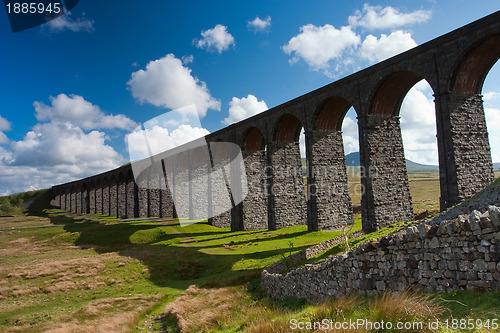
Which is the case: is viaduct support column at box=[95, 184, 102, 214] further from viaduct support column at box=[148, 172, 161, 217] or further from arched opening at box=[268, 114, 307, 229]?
arched opening at box=[268, 114, 307, 229]

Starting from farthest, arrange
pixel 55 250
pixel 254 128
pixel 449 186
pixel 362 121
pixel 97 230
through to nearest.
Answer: pixel 97 230, pixel 254 128, pixel 55 250, pixel 362 121, pixel 449 186

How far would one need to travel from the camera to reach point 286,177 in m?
30.9

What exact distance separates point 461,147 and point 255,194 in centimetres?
2065

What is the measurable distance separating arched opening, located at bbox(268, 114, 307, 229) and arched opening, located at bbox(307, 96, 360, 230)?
426 cm

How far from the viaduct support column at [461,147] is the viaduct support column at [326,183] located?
9.63 metres

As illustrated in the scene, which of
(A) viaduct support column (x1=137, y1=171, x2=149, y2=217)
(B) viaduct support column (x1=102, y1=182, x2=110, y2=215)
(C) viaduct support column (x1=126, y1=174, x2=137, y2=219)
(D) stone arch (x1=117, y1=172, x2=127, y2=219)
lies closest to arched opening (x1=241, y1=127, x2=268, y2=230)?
(A) viaduct support column (x1=137, y1=171, x2=149, y2=217)

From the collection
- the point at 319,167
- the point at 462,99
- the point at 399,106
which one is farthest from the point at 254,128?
the point at 462,99

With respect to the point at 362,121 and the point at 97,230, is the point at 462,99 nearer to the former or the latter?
the point at 362,121

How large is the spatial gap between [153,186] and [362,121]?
42.4m

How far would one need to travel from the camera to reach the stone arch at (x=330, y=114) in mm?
24819

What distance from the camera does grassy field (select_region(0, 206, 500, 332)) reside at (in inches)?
237

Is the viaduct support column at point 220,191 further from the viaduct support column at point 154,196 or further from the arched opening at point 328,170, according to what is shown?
the viaduct support column at point 154,196

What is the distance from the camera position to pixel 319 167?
2584 centimetres

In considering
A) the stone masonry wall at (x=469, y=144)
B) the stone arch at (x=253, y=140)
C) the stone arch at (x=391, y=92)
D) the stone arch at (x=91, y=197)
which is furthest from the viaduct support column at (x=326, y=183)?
the stone arch at (x=91, y=197)
